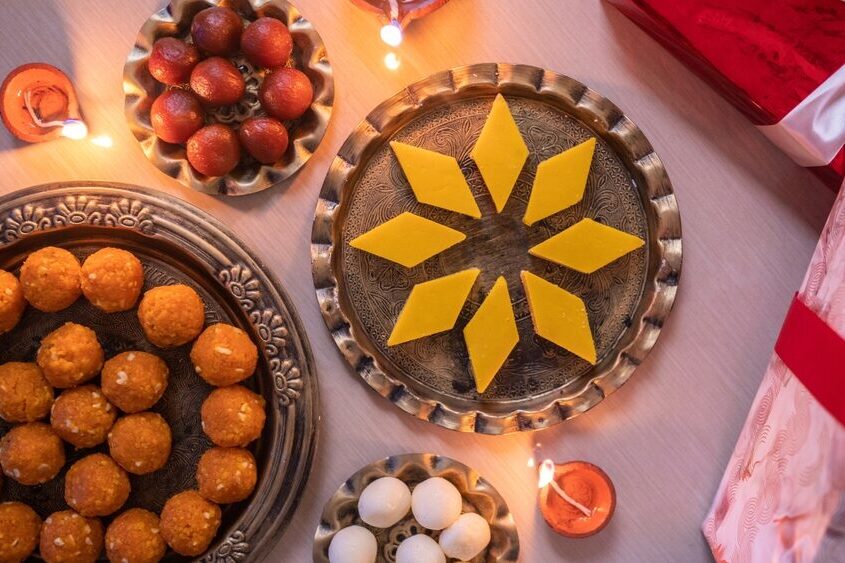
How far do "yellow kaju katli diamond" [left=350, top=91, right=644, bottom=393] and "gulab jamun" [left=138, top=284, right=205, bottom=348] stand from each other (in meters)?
0.33

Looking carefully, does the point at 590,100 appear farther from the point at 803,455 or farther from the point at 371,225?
the point at 803,455

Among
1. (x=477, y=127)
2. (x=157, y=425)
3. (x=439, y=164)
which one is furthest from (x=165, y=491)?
(x=477, y=127)

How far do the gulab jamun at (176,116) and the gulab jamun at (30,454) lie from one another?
1.95 ft

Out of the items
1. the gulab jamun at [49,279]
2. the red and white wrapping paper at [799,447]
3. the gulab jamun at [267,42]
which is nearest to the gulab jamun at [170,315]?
the gulab jamun at [49,279]

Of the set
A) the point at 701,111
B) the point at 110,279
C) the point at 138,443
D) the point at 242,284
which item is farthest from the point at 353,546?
the point at 701,111

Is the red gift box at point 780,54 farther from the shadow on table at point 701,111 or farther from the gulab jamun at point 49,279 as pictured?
the gulab jamun at point 49,279

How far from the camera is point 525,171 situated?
4.48 feet

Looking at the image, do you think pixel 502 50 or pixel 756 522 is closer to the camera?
pixel 756 522

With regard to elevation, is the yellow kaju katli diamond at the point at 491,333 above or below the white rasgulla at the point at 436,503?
above

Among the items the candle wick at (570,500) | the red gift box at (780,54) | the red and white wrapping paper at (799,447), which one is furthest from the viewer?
the candle wick at (570,500)

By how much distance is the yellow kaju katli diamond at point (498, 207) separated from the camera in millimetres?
1331

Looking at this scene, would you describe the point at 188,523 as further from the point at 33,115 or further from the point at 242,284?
the point at 33,115

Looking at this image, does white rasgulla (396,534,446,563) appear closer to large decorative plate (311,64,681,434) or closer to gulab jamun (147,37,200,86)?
large decorative plate (311,64,681,434)

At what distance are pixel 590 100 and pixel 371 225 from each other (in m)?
0.50
